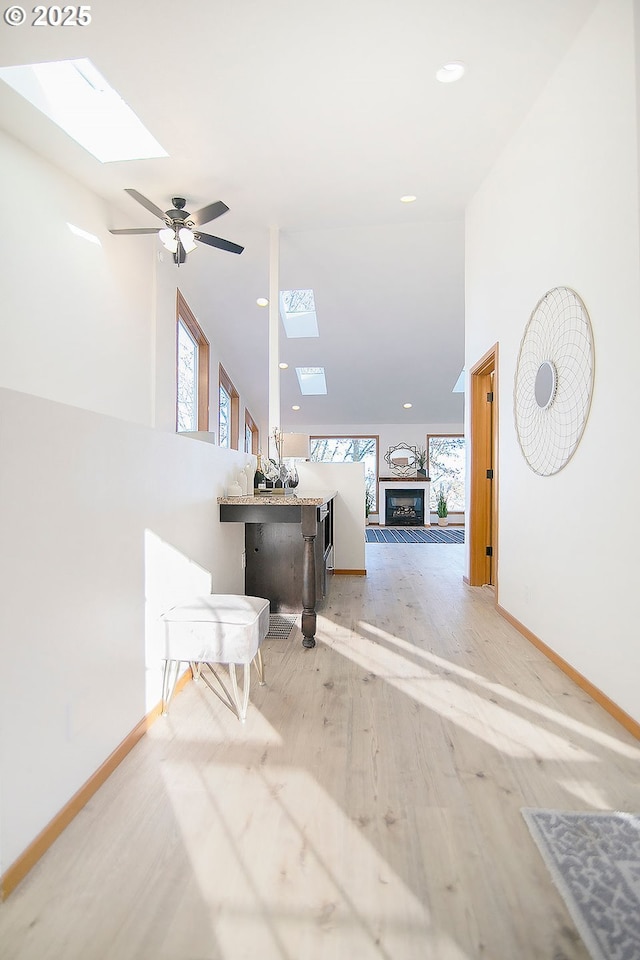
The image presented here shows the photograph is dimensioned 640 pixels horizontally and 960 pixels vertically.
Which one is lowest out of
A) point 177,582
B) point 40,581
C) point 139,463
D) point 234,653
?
point 234,653

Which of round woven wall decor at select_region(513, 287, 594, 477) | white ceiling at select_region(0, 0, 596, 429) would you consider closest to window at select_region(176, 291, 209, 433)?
white ceiling at select_region(0, 0, 596, 429)

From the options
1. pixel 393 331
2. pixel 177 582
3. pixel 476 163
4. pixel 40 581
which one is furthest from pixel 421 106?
pixel 393 331

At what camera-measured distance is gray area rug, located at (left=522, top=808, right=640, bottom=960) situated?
1033 millimetres

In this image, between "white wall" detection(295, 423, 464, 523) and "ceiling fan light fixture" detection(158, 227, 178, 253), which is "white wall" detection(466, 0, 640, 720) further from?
"white wall" detection(295, 423, 464, 523)

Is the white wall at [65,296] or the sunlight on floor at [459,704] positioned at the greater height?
the white wall at [65,296]

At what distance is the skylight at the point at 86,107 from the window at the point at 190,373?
7.65 ft

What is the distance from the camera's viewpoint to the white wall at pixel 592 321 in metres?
2.04

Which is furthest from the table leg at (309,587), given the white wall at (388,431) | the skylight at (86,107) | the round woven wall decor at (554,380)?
the white wall at (388,431)

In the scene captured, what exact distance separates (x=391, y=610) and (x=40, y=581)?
2877 mm

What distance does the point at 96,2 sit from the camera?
2322 millimetres

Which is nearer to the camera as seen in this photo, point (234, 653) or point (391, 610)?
point (234, 653)

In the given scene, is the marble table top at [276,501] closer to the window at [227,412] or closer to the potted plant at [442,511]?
the window at [227,412]

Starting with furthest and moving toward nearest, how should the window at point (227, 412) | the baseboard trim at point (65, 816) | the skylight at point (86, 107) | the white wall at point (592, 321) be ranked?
1. the window at point (227, 412)
2. the skylight at point (86, 107)
3. the white wall at point (592, 321)
4. the baseboard trim at point (65, 816)

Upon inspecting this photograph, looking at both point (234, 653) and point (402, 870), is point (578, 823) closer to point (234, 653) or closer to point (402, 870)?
point (402, 870)
